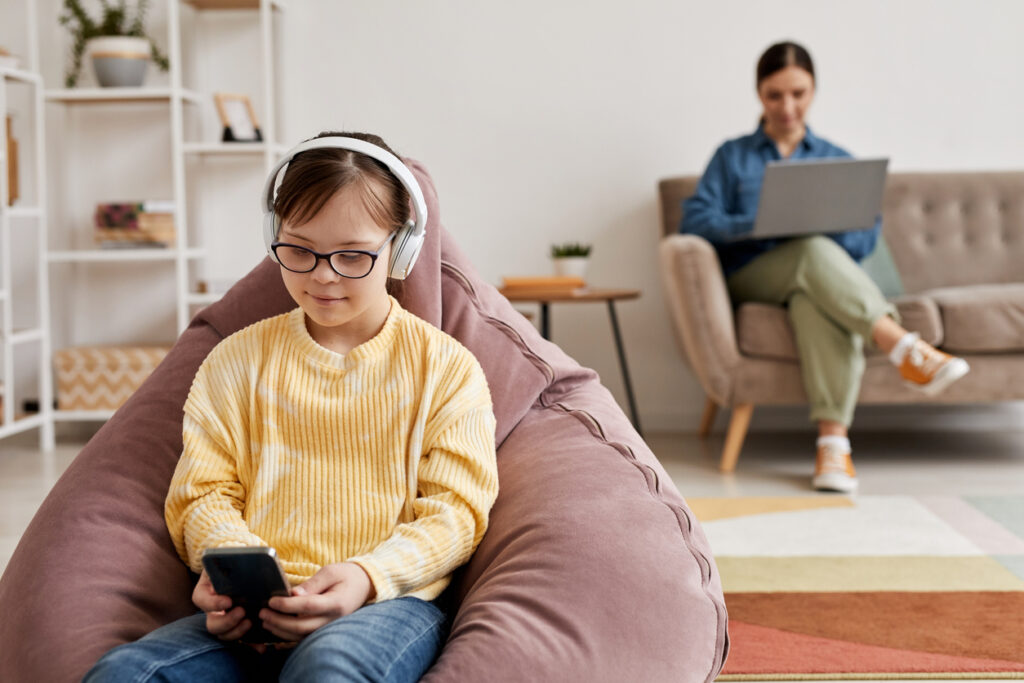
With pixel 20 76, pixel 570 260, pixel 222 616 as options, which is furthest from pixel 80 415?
pixel 222 616

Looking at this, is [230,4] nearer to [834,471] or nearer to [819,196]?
[819,196]

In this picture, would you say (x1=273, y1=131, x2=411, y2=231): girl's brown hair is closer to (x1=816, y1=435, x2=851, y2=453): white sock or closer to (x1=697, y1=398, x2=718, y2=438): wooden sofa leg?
(x1=816, y1=435, x2=851, y2=453): white sock

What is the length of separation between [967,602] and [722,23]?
2.56 m

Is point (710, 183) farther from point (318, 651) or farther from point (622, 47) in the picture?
point (318, 651)

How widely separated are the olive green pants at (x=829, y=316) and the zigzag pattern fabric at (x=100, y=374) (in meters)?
2.09

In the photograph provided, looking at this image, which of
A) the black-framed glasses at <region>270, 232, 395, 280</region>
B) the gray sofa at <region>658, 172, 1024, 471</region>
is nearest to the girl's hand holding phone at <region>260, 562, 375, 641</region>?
the black-framed glasses at <region>270, 232, 395, 280</region>

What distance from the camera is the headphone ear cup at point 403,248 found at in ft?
4.25

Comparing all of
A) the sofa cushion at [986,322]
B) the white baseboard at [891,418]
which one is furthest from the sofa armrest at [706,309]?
the white baseboard at [891,418]

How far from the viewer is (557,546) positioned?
48.4 inches

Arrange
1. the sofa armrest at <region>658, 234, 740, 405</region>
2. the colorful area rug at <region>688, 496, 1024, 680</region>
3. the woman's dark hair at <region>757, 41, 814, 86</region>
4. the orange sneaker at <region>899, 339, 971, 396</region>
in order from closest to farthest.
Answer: the colorful area rug at <region>688, 496, 1024, 680</region> → the orange sneaker at <region>899, 339, 971, 396</region> → the sofa armrest at <region>658, 234, 740, 405</region> → the woman's dark hair at <region>757, 41, 814, 86</region>

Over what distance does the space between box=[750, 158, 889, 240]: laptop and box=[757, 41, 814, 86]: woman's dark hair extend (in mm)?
354

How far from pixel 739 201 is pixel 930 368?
83cm

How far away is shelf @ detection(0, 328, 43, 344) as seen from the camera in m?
3.59

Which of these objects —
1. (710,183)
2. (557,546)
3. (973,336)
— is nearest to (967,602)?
(557,546)
